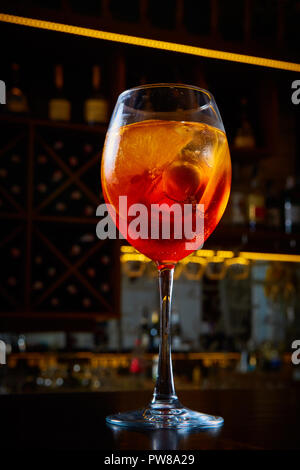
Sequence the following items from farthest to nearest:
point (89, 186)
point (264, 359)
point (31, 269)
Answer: point (264, 359), point (89, 186), point (31, 269)

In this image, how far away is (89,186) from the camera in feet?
9.52

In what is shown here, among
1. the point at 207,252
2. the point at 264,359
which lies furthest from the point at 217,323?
the point at 207,252

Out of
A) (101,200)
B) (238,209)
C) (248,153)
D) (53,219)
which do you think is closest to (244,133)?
(248,153)

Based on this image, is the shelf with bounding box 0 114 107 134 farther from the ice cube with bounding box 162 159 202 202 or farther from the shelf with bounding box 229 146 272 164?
the ice cube with bounding box 162 159 202 202

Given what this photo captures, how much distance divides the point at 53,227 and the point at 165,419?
240 centimetres

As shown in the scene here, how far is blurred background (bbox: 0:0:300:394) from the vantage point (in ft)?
8.93

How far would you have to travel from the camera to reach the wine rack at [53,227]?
105 inches

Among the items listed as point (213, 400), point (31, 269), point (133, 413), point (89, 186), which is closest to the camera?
point (133, 413)

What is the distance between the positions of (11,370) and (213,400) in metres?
2.25

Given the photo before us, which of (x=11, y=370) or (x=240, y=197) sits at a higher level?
(x=240, y=197)

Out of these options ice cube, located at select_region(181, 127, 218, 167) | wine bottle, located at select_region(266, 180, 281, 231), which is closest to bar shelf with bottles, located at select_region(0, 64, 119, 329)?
wine bottle, located at select_region(266, 180, 281, 231)

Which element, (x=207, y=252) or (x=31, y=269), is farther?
(x=207, y=252)

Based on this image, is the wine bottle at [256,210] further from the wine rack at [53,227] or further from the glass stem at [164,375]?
the glass stem at [164,375]

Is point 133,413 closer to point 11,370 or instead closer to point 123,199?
point 123,199
